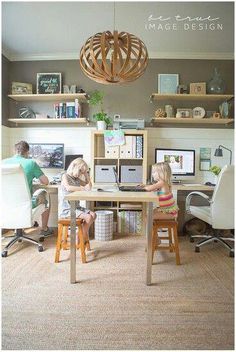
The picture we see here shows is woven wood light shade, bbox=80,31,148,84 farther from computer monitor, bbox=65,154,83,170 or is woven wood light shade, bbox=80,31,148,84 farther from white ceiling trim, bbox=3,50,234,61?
white ceiling trim, bbox=3,50,234,61

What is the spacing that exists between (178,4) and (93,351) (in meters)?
2.99

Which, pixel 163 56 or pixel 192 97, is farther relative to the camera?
pixel 163 56

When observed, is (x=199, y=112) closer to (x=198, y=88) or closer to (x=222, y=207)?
(x=198, y=88)

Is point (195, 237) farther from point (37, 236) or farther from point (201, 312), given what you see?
point (37, 236)

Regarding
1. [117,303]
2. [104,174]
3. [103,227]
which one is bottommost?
[117,303]

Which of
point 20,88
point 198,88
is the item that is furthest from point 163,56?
point 20,88

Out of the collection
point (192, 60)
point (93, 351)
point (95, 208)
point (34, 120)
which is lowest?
point (93, 351)

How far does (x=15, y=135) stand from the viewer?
4.12 metres

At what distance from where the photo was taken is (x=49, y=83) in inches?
157

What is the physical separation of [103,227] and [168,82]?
7.46 feet

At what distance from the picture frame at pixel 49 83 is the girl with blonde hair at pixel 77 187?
1590 millimetres

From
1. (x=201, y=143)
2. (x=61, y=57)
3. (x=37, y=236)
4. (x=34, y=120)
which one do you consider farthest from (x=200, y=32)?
(x=37, y=236)

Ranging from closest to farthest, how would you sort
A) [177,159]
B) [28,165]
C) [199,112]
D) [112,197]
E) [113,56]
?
1. [113,56]
2. [112,197]
3. [28,165]
4. [177,159]
5. [199,112]

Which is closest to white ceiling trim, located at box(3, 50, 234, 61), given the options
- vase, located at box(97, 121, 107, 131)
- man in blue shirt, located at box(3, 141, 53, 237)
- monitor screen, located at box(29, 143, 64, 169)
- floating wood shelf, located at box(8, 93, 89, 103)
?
floating wood shelf, located at box(8, 93, 89, 103)
